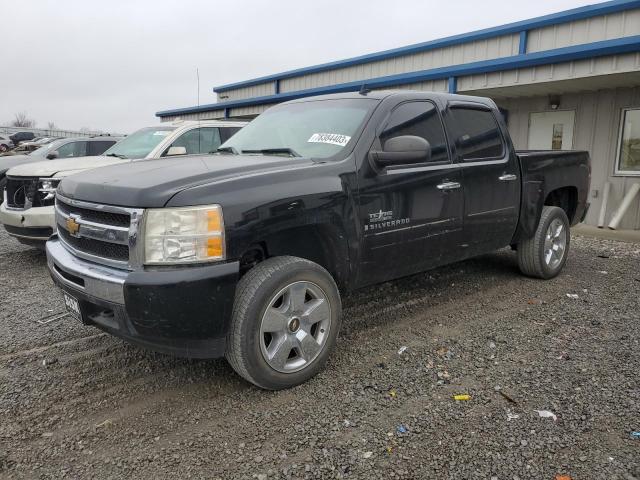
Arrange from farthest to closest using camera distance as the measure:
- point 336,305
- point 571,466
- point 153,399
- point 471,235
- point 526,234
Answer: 1. point 526,234
2. point 471,235
3. point 336,305
4. point 153,399
5. point 571,466

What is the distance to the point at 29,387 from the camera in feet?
10.9

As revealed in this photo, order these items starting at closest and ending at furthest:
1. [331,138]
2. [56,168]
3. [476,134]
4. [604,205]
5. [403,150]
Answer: [403,150] < [331,138] < [476,134] < [56,168] < [604,205]

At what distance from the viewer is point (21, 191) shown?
6379mm

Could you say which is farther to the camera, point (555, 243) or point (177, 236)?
point (555, 243)

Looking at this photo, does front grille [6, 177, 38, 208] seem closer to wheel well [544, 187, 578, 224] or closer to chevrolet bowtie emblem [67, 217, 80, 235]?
chevrolet bowtie emblem [67, 217, 80, 235]

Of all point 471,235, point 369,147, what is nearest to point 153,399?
point 369,147

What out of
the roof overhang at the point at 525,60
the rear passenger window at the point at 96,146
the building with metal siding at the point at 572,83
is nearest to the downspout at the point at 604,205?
the building with metal siding at the point at 572,83

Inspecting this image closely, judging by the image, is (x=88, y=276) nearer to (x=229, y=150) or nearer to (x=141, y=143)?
(x=229, y=150)

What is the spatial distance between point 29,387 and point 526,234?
15.3ft

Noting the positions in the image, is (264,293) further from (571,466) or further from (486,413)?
(571,466)

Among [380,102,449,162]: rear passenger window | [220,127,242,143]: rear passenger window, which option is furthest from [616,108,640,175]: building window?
[220,127,242,143]: rear passenger window

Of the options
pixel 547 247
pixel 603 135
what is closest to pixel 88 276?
pixel 547 247

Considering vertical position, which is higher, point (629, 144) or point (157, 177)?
point (629, 144)

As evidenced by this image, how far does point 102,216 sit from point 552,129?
10070mm
